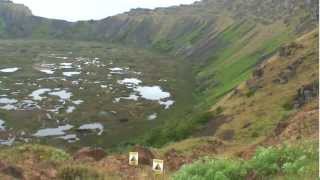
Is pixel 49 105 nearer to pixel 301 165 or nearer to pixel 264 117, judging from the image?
pixel 264 117

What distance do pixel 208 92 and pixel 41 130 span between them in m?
43.3

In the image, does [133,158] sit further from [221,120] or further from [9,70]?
[9,70]

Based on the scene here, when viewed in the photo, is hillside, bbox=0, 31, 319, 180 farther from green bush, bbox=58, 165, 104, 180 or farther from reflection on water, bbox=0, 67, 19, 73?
reflection on water, bbox=0, 67, 19, 73

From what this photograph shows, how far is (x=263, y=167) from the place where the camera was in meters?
13.9

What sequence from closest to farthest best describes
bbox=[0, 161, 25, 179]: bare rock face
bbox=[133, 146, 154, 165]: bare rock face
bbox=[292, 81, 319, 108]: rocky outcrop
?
bbox=[0, 161, 25, 179]: bare rock face → bbox=[133, 146, 154, 165]: bare rock face → bbox=[292, 81, 319, 108]: rocky outcrop

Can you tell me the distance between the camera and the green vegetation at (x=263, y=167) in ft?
43.1

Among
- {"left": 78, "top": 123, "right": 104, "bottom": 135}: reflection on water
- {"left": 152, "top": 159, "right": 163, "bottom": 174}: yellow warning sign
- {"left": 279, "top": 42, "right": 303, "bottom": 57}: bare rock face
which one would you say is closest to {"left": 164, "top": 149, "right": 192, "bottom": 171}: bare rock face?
{"left": 152, "top": 159, "right": 163, "bottom": 174}: yellow warning sign

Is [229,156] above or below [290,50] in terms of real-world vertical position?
below

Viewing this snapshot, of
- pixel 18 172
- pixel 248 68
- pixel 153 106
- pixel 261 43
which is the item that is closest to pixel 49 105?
pixel 153 106

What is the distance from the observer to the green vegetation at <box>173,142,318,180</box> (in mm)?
13148

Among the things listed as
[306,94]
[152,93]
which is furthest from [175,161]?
[152,93]

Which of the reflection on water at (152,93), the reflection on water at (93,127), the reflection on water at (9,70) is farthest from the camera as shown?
the reflection on water at (9,70)

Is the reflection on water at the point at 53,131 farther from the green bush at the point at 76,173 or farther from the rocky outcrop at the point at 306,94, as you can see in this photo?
the green bush at the point at 76,173

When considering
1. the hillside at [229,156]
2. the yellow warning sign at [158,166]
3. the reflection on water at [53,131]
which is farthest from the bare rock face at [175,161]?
the reflection on water at [53,131]
